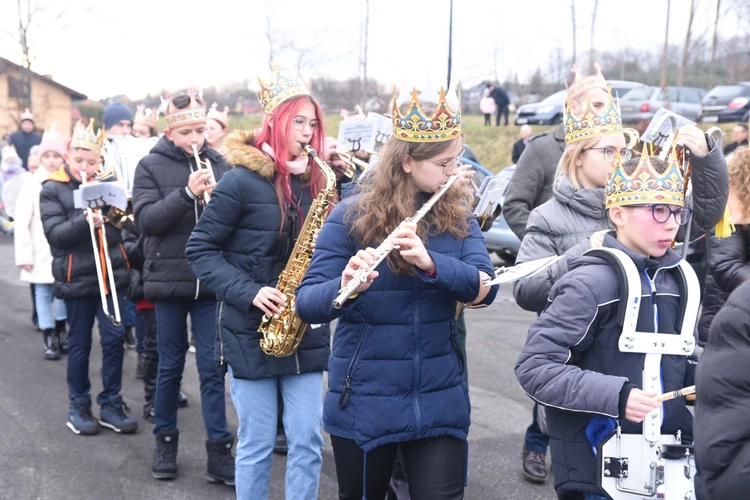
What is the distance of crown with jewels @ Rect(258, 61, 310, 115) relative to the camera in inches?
160

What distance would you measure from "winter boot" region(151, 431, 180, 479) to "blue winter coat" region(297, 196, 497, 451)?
231 cm

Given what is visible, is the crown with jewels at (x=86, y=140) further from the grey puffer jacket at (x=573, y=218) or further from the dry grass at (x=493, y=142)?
the dry grass at (x=493, y=142)

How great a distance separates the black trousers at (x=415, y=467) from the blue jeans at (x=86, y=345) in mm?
3214

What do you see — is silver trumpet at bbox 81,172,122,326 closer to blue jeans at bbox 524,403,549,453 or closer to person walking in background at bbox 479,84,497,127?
blue jeans at bbox 524,403,549,453

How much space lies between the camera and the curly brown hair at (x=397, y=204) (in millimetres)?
3189

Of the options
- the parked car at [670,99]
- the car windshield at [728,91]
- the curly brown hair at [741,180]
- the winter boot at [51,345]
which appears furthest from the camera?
the parked car at [670,99]

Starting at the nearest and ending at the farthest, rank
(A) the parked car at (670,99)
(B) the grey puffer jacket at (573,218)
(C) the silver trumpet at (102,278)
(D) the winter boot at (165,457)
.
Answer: (B) the grey puffer jacket at (573,218)
(D) the winter boot at (165,457)
(C) the silver trumpet at (102,278)
(A) the parked car at (670,99)

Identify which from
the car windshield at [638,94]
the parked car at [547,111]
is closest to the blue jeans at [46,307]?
the parked car at [547,111]

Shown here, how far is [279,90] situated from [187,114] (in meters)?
1.31

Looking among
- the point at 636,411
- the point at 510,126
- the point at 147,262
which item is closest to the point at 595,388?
the point at 636,411

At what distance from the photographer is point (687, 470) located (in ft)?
8.49

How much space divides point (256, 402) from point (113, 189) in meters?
2.46

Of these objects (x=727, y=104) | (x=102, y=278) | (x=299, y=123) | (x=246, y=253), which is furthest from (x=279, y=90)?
(x=727, y=104)

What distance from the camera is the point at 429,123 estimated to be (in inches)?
125
